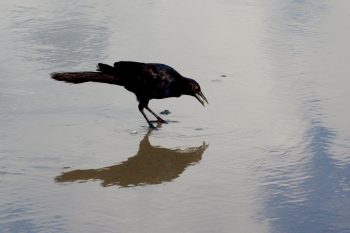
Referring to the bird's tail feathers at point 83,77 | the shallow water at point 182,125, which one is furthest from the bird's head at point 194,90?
the bird's tail feathers at point 83,77

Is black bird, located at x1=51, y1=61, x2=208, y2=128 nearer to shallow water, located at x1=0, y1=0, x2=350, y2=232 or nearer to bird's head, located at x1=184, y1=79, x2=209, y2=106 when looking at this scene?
bird's head, located at x1=184, y1=79, x2=209, y2=106

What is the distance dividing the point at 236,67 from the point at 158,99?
1049mm

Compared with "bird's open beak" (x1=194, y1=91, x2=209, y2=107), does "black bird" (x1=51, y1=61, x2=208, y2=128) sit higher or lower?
higher

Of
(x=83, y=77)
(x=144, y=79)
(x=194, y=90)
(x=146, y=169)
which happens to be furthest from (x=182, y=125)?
(x=146, y=169)

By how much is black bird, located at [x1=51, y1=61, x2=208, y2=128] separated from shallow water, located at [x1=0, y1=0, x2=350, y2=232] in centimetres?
19

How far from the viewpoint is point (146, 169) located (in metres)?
6.10

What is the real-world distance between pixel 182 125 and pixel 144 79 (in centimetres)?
55

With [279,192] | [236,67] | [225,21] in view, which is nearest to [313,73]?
[236,67]

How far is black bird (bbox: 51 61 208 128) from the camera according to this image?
288 inches

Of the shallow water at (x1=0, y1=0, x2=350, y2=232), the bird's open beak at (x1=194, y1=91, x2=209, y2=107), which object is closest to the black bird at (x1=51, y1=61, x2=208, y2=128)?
the bird's open beak at (x1=194, y1=91, x2=209, y2=107)

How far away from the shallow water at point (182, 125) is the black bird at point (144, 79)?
194mm

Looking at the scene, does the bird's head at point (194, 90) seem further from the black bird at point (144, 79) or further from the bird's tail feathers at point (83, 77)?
the bird's tail feathers at point (83, 77)

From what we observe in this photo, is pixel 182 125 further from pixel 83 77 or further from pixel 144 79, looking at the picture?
pixel 83 77

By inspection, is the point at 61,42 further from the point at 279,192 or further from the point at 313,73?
the point at 279,192
